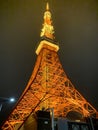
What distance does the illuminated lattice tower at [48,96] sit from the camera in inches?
646

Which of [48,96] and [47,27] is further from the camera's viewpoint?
[47,27]

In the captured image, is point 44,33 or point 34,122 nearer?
point 34,122

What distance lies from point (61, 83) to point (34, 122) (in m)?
5.68

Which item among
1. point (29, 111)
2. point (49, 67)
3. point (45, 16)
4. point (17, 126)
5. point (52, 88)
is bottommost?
point (17, 126)

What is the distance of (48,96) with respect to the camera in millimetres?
17266

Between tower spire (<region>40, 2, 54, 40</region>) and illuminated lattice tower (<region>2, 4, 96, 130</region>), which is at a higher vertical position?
tower spire (<region>40, 2, 54, 40</region>)

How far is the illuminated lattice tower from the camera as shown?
53.8ft

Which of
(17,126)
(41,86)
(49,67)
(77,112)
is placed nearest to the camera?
(17,126)

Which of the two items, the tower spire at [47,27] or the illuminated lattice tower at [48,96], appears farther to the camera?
the tower spire at [47,27]

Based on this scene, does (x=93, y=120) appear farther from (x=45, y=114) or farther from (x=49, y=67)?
(x=49, y=67)

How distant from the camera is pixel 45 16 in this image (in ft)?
83.9

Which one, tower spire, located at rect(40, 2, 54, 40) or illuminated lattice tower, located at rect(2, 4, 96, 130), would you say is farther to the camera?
tower spire, located at rect(40, 2, 54, 40)

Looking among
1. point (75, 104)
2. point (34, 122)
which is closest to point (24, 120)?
point (34, 122)

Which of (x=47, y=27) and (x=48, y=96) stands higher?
(x=47, y=27)
